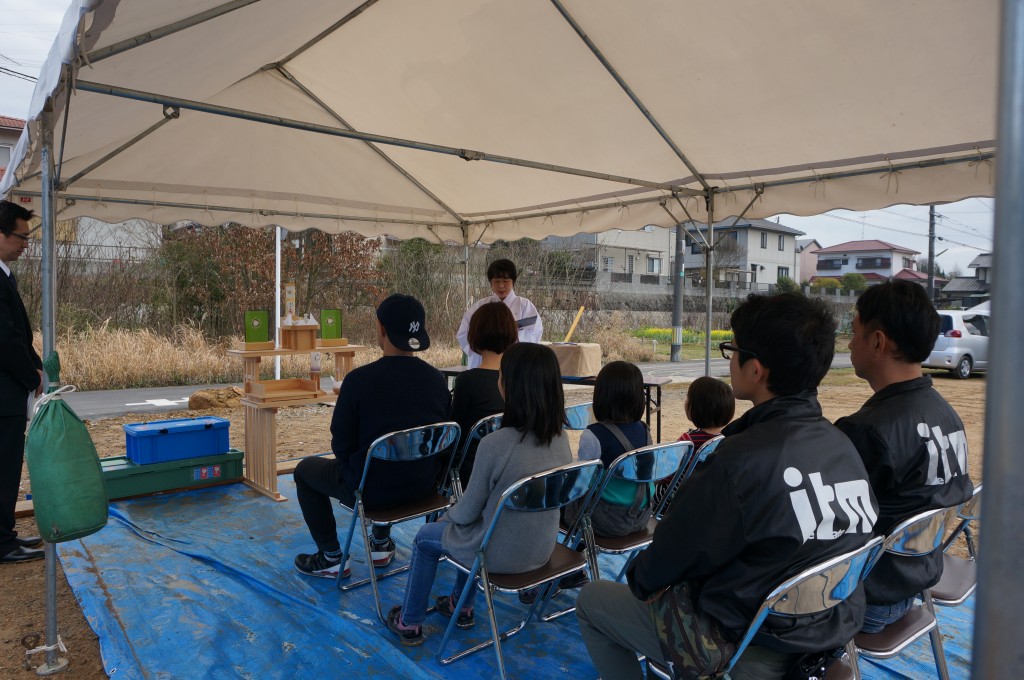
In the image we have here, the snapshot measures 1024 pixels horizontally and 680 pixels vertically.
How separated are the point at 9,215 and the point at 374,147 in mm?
2730

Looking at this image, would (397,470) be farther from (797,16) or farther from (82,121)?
(797,16)

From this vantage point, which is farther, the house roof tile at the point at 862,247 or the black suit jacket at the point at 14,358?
the house roof tile at the point at 862,247

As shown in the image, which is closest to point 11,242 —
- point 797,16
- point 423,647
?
point 423,647

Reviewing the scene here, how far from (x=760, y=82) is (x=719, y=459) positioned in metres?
2.92

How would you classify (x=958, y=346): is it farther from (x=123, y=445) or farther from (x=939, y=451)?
(x=123, y=445)

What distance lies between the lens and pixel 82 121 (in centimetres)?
335

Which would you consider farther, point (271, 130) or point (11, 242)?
point (271, 130)

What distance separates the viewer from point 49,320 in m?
2.38

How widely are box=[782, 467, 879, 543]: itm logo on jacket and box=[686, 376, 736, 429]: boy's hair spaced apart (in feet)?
4.66

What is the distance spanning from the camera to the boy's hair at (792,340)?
1480mm

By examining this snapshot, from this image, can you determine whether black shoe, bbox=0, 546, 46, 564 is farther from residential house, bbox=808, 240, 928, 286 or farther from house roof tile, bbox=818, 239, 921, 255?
house roof tile, bbox=818, 239, 921, 255

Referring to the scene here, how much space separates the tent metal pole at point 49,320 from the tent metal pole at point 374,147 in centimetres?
232

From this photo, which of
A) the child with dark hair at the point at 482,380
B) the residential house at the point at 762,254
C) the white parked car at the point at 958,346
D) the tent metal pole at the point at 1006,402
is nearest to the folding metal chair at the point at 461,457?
the child with dark hair at the point at 482,380

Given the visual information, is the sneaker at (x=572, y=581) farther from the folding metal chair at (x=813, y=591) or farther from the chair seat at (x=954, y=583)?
the folding metal chair at (x=813, y=591)
